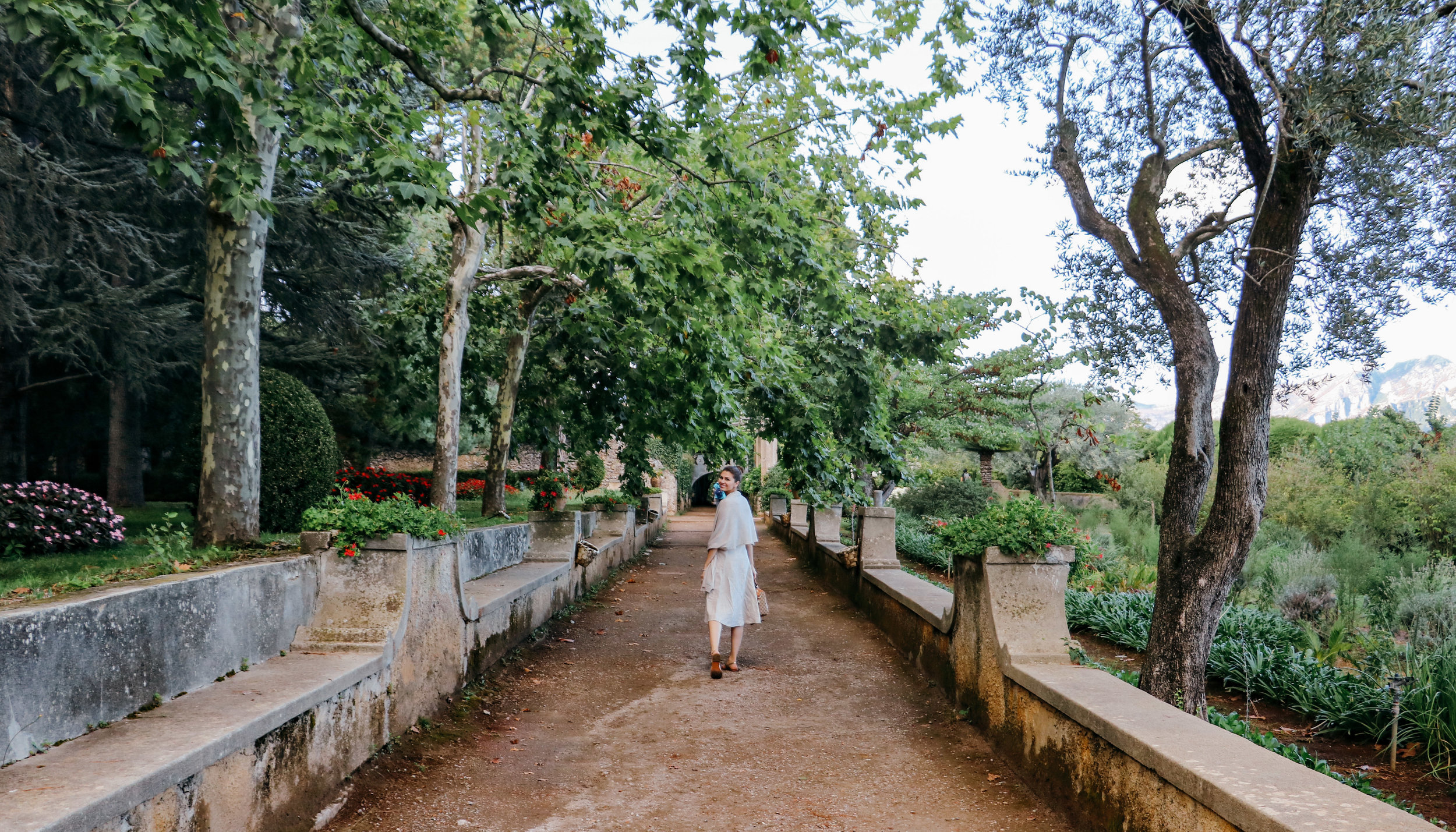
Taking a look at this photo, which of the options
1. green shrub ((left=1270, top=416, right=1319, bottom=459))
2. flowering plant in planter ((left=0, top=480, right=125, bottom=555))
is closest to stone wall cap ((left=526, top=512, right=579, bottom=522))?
flowering plant in planter ((left=0, top=480, right=125, bottom=555))

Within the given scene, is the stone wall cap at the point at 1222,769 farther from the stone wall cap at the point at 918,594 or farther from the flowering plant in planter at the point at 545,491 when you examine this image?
the flowering plant in planter at the point at 545,491

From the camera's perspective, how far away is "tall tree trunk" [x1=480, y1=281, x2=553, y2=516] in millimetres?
13094

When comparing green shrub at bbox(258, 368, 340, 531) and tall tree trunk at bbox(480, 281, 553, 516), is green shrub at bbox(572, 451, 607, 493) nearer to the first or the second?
tall tree trunk at bbox(480, 281, 553, 516)

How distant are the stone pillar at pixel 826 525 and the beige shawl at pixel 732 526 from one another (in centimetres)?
708

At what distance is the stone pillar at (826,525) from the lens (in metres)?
15.1

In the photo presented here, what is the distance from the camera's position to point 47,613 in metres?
3.28

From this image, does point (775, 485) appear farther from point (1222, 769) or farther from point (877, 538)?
point (1222, 769)

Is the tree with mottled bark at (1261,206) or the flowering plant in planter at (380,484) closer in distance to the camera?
the tree with mottled bark at (1261,206)

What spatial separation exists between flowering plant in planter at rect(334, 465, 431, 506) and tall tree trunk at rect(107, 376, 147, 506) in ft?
12.4

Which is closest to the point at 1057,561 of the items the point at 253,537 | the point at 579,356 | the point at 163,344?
the point at 253,537

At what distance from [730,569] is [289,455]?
18.8 feet

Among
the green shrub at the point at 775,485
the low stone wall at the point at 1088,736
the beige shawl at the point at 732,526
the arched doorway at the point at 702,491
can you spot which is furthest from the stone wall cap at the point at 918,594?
the arched doorway at the point at 702,491

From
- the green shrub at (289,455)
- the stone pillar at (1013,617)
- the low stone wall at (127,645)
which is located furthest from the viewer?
the green shrub at (289,455)

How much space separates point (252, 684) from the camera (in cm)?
422
